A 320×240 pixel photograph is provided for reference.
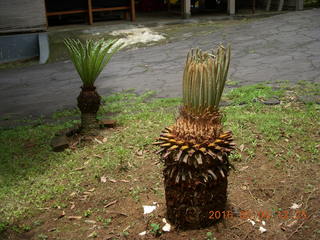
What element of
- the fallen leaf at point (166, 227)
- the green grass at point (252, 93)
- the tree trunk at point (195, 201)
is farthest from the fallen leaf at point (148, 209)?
the green grass at point (252, 93)

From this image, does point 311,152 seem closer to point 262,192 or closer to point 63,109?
point 262,192

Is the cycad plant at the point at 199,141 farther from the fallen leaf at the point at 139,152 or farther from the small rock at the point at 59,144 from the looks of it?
the small rock at the point at 59,144

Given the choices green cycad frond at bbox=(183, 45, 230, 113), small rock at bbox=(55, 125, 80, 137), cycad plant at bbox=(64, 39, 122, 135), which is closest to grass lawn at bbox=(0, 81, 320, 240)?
small rock at bbox=(55, 125, 80, 137)

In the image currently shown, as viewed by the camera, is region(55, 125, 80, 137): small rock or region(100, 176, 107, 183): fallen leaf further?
region(55, 125, 80, 137): small rock

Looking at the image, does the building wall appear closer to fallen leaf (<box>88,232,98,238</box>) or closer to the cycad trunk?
the cycad trunk

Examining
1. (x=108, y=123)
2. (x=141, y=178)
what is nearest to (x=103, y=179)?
(x=141, y=178)

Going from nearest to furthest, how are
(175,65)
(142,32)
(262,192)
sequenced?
(262,192) → (175,65) → (142,32)

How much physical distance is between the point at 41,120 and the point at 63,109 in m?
0.52

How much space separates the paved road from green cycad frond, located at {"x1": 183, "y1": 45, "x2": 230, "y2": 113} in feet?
12.6

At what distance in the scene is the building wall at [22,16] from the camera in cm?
1087

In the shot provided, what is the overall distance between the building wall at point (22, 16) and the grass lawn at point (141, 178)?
6.16 meters

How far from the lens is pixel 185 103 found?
2844 millimetres

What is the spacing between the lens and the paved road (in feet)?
23.0

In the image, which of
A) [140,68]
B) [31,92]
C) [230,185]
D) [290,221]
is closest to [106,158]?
[230,185]
